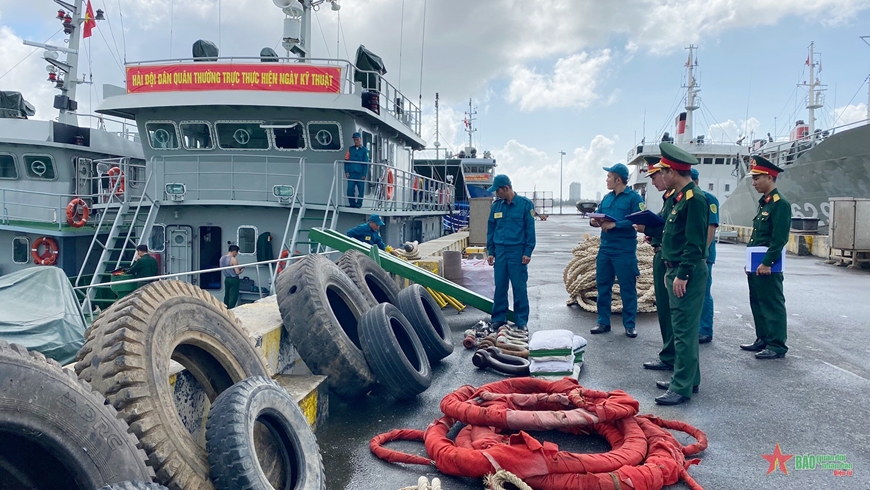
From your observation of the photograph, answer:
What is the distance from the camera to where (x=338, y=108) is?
11.3 metres

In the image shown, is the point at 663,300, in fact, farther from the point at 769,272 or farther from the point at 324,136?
the point at 324,136

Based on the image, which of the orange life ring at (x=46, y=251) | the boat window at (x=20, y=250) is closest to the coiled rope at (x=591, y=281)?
the orange life ring at (x=46, y=251)

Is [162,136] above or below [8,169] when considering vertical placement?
above

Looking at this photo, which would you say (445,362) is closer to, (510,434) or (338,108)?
(510,434)

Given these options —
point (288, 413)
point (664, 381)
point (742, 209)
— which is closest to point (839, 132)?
point (742, 209)

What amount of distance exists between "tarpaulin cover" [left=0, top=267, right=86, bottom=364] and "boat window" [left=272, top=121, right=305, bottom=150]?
26.2 ft

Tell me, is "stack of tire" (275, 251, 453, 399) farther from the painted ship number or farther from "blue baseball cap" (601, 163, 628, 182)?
the painted ship number

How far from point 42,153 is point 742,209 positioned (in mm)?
30271

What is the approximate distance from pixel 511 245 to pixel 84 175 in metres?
14.5

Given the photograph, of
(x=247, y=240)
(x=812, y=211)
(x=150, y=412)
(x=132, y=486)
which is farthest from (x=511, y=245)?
(x=812, y=211)

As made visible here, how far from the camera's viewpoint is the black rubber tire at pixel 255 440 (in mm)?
2357

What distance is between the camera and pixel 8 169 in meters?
15.5

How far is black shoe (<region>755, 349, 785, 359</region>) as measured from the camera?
5402 mm

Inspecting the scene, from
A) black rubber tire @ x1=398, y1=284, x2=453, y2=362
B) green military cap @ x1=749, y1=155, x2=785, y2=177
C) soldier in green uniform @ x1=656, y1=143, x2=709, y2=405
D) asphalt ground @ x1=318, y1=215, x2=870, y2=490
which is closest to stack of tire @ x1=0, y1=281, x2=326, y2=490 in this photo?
asphalt ground @ x1=318, y1=215, x2=870, y2=490
